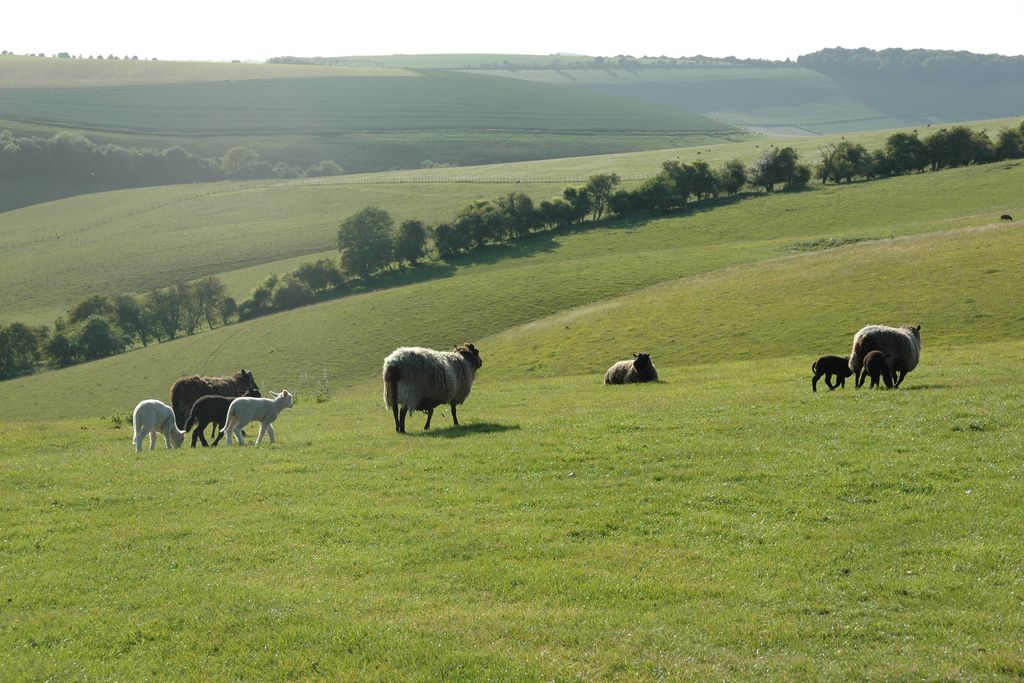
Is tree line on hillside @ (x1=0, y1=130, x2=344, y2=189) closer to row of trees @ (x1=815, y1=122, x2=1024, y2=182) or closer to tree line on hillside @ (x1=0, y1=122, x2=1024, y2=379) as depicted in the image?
tree line on hillside @ (x1=0, y1=122, x2=1024, y2=379)

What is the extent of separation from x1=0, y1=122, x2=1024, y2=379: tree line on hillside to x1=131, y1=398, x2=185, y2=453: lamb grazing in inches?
2779

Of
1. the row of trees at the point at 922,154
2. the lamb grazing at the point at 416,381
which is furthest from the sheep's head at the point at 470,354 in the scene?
the row of trees at the point at 922,154

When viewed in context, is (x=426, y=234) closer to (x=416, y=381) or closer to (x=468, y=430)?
(x=416, y=381)

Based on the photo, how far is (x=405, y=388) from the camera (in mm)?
25547

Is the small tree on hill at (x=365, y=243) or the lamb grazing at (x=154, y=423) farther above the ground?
the small tree on hill at (x=365, y=243)

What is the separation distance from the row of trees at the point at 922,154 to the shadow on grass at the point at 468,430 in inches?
4068

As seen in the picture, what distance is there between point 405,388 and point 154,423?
23.3 feet

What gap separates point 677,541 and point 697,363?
1415 inches

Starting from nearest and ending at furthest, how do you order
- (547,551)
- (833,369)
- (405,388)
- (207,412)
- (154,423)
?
1. (547,551)
2. (405,388)
3. (154,423)
4. (207,412)
5. (833,369)

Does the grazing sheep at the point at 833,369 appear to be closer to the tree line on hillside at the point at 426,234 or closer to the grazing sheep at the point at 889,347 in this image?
the grazing sheep at the point at 889,347

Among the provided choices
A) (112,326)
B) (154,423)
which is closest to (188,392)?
(154,423)

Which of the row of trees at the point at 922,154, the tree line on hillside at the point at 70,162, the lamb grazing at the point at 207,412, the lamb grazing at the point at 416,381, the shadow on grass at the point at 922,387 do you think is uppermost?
the tree line on hillside at the point at 70,162

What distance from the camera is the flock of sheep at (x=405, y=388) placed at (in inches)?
1011

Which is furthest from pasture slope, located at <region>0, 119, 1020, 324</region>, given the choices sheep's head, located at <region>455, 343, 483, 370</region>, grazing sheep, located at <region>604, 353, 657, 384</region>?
sheep's head, located at <region>455, 343, 483, 370</region>
